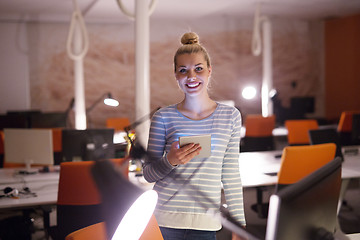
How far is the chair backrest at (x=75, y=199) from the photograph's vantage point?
261cm

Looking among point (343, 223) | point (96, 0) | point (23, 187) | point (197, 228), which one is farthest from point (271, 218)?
point (96, 0)

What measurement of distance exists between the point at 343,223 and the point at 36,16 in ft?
24.6

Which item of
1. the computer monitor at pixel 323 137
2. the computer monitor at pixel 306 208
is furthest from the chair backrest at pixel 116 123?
the computer monitor at pixel 306 208

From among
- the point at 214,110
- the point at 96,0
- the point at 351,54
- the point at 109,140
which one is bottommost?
the point at 109,140

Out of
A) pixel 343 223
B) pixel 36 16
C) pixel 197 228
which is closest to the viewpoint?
pixel 197 228

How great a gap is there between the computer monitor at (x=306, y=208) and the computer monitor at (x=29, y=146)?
3.03 meters

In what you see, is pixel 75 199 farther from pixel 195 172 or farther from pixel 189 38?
pixel 189 38

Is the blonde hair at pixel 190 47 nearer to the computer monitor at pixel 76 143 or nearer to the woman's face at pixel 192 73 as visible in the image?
the woman's face at pixel 192 73

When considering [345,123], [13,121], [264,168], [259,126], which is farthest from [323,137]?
[13,121]

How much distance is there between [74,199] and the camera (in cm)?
264

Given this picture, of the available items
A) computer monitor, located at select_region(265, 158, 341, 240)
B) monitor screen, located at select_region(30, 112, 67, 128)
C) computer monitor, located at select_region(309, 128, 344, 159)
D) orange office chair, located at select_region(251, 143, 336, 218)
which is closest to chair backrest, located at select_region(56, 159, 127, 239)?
orange office chair, located at select_region(251, 143, 336, 218)

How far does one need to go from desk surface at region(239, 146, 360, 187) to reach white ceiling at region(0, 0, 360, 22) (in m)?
4.08

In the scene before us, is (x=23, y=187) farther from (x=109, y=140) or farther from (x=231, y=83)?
(x=231, y=83)

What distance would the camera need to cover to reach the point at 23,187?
3229mm
